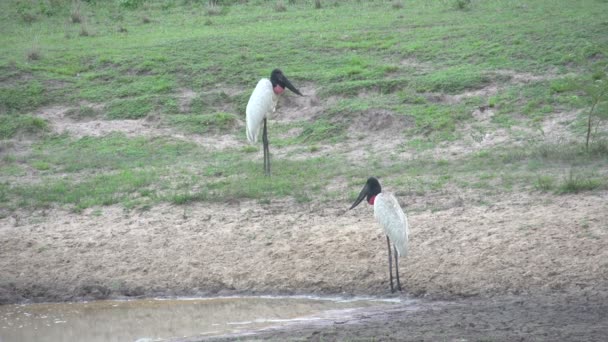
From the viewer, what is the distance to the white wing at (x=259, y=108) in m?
13.6

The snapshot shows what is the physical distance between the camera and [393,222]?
928cm

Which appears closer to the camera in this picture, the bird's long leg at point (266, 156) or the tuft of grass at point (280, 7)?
the bird's long leg at point (266, 156)

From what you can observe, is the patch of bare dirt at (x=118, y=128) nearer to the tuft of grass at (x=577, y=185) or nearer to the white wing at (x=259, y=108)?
the white wing at (x=259, y=108)

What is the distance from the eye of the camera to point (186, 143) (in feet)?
46.8

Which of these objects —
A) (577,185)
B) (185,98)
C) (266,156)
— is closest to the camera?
(577,185)

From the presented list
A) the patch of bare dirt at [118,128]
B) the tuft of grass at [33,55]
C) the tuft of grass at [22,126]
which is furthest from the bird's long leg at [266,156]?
the tuft of grass at [33,55]

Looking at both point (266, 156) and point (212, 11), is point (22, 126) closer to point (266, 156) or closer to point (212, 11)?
point (266, 156)

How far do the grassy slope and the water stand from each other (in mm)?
2353

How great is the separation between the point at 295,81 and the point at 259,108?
2.38 metres

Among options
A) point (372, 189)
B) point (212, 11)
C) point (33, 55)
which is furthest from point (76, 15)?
point (372, 189)

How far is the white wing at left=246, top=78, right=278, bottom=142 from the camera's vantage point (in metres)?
13.6

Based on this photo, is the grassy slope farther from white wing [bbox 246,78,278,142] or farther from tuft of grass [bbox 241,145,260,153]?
white wing [bbox 246,78,278,142]

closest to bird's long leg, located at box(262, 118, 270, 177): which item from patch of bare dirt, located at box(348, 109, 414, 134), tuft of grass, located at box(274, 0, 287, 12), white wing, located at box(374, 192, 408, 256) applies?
patch of bare dirt, located at box(348, 109, 414, 134)

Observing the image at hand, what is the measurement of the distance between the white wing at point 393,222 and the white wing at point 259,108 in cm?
436
